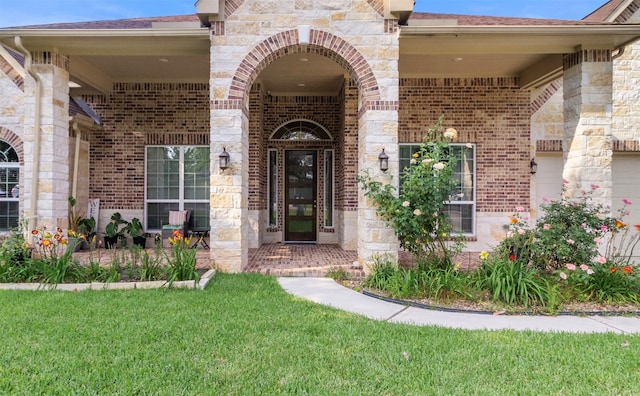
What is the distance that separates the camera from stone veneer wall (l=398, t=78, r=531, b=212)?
8109mm

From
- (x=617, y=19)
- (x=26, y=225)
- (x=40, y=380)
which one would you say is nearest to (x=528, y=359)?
(x=40, y=380)

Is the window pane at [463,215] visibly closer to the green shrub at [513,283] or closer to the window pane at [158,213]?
the green shrub at [513,283]

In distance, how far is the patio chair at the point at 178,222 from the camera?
8.00m

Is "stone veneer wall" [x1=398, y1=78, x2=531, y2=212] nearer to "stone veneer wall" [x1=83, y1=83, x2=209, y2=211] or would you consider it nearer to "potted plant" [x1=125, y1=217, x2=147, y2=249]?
"stone veneer wall" [x1=83, y1=83, x2=209, y2=211]

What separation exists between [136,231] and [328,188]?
453 centimetres

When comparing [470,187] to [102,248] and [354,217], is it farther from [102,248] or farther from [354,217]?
[102,248]

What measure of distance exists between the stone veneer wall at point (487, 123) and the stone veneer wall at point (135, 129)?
4805 millimetres

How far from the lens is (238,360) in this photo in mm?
2760

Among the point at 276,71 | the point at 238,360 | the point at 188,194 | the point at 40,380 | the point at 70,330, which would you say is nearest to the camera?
the point at 40,380

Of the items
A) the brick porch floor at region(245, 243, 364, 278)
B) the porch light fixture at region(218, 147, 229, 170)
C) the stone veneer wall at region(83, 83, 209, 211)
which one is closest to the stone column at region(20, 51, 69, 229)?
the stone veneer wall at region(83, 83, 209, 211)

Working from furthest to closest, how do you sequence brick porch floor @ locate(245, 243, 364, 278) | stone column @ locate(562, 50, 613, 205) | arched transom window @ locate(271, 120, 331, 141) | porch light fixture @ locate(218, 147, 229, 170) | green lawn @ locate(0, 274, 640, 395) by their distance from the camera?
arched transom window @ locate(271, 120, 331, 141)
stone column @ locate(562, 50, 613, 205)
brick porch floor @ locate(245, 243, 364, 278)
porch light fixture @ locate(218, 147, 229, 170)
green lawn @ locate(0, 274, 640, 395)

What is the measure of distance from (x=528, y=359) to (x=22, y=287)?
5.72 m

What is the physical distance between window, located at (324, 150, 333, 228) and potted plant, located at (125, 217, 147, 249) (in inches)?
169

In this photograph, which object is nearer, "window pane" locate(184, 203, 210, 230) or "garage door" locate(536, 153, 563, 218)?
"garage door" locate(536, 153, 563, 218)
